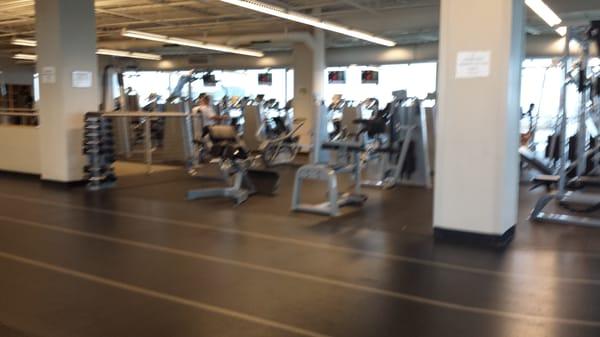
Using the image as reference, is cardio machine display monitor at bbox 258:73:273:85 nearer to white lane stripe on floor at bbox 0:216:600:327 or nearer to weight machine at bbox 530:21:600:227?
weight machine at bbox 530:21:600:227

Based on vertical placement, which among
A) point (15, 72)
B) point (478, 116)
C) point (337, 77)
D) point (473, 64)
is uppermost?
point (15, 72)

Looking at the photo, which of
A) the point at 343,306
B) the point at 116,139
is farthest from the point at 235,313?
the point at 116,139

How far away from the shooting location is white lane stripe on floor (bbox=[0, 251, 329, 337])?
288 cm

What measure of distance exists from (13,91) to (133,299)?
20.3 metres

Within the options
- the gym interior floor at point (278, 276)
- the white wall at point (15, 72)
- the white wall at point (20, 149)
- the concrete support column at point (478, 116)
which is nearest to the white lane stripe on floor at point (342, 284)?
the gym interior floor at point (278, 276)

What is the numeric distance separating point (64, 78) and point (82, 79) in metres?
0.27

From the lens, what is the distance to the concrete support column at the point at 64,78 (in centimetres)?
741

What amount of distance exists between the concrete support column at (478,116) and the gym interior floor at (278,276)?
0.30 m

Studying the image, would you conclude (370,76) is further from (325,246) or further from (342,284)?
(342,284)

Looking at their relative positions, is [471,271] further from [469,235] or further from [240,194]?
[240,194]

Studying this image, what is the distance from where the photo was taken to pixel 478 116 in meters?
4.55

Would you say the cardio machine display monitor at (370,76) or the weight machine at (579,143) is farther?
the cardio machine display monitor at (370,76)

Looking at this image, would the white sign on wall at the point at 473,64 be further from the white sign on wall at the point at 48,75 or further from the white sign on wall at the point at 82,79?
the white sign on wall at the point at 48,75

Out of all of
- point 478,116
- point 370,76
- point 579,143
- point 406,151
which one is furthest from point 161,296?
point 370,76
